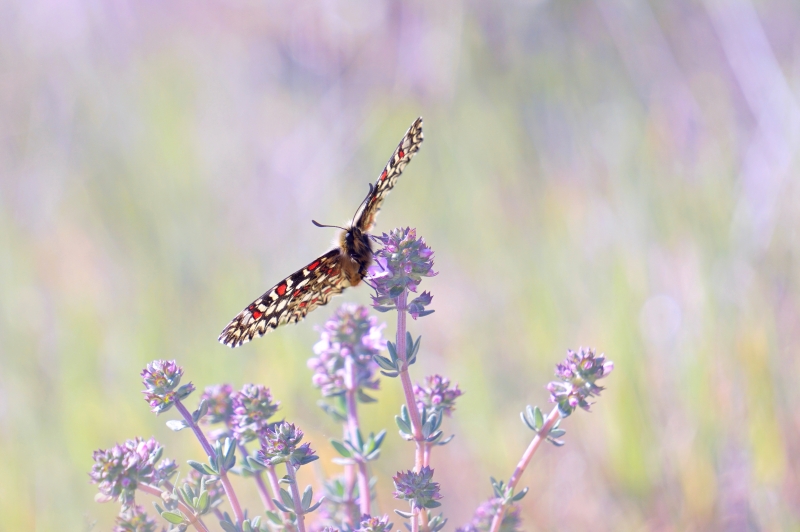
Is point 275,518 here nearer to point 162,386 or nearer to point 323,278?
point 162,386

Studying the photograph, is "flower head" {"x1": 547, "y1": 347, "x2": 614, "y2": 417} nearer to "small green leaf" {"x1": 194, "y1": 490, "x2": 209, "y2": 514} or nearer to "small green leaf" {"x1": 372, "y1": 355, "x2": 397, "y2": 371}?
"small green leaf" {"x1": 372, "y1": 355, "x2": 397, "y2": 371}

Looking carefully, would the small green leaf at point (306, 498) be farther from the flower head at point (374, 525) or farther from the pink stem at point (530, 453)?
the pink stem at point (530, 453)

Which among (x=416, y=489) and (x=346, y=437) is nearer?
(x=416, y=489)

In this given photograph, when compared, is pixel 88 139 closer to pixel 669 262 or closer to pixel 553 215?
pixel 553 215

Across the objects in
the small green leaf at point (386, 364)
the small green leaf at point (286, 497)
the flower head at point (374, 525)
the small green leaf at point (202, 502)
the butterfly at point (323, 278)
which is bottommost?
the flower head at point (374, 525)

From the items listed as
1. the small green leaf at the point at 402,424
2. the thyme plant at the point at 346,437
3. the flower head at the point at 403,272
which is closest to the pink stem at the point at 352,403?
the thyme plant at the point at 346,437

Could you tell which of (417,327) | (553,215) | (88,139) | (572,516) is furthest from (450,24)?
(572,516)

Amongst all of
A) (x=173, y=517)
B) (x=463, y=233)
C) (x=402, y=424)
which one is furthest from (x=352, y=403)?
(x=463, y=233)

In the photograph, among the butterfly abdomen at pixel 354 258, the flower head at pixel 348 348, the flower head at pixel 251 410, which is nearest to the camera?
the flower head at pixel 251 410
